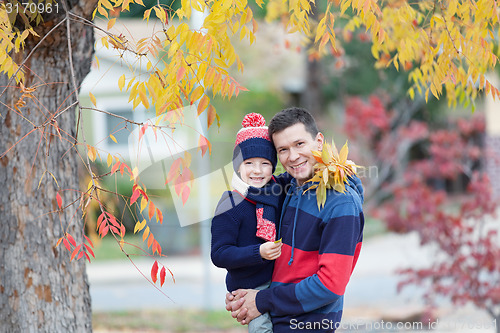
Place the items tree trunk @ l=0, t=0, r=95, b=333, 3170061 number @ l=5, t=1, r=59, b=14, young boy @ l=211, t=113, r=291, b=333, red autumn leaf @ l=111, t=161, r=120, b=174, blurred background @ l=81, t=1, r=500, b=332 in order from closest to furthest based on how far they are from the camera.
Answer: red autumn leaf @ l=111, t=161, r=120, b=174
young boy @ l=211, t=113, r=291, b=333
3170061 number @ l=5, t=1, r=59, b=14
tree trunk @ l=0, t=0, r=95, b=333
blurred background @ l=81, t=1, r=500, b=332

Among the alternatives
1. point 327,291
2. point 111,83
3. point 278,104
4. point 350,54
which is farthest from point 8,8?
point 278,104

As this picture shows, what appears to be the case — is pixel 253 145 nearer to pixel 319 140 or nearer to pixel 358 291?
pixel 319 140

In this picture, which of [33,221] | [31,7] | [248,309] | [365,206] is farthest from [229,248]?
[365,206]

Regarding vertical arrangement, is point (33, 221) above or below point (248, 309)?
above

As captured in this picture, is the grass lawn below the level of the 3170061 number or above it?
below

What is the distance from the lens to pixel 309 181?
2342 mm

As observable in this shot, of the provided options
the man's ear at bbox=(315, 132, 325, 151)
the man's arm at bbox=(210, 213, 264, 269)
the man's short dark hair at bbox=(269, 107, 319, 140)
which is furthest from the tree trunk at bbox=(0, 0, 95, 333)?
the man's ear at bbox=(315, 132, 325, 151)

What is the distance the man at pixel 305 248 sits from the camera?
220 cm

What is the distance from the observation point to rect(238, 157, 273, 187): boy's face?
95.9 inches

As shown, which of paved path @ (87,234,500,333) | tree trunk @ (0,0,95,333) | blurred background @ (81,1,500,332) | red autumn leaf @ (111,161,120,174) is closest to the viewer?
red autumn leaf @ (111,161,120,174)

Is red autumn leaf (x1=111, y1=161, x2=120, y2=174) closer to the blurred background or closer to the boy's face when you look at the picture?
the blurred background

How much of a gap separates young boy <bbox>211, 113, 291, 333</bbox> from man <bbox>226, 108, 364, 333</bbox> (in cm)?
5

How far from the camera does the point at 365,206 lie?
10383 millimetres

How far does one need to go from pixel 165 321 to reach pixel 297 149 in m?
5.37
